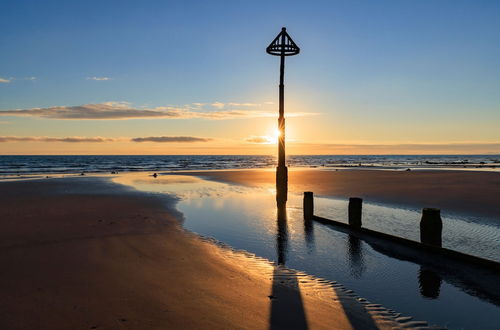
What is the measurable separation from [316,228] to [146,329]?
8.69 m

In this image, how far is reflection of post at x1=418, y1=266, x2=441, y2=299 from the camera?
6.55 meters

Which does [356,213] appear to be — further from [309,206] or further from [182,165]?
[182,165]

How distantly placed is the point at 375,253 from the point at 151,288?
5910mm

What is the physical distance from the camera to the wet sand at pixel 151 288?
520 cm

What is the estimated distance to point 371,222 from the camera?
1383cm

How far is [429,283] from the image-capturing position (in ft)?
23.2

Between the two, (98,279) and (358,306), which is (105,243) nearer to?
(98,279)

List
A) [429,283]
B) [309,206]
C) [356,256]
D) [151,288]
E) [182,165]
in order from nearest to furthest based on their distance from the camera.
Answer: [151,288]
[429,283]
[356,256]
[309,206]
[182,165]

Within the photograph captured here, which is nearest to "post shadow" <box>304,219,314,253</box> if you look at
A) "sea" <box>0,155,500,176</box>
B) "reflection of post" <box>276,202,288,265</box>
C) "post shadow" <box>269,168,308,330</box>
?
"reflection of post" <box>276,202,288,265</box>

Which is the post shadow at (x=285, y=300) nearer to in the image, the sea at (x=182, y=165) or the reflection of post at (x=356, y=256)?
the reflection of post at (x=356, y=256)

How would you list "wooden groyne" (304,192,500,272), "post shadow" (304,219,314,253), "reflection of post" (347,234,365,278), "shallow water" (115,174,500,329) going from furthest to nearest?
"post shadow" (304,219,314,253) < "wooden groyne" (304,192,500,272) < "reflection of post" (347,234,365,278) < "shallow water" (115,174,500,329)

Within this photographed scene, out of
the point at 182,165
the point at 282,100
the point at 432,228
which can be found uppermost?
the point at 282,100

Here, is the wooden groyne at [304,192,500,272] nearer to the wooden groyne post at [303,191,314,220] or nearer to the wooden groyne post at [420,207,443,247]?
the wooden groyne post at [420,207,443,247]

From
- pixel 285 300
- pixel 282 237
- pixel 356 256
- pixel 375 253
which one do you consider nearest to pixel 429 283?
pixel 356 256
